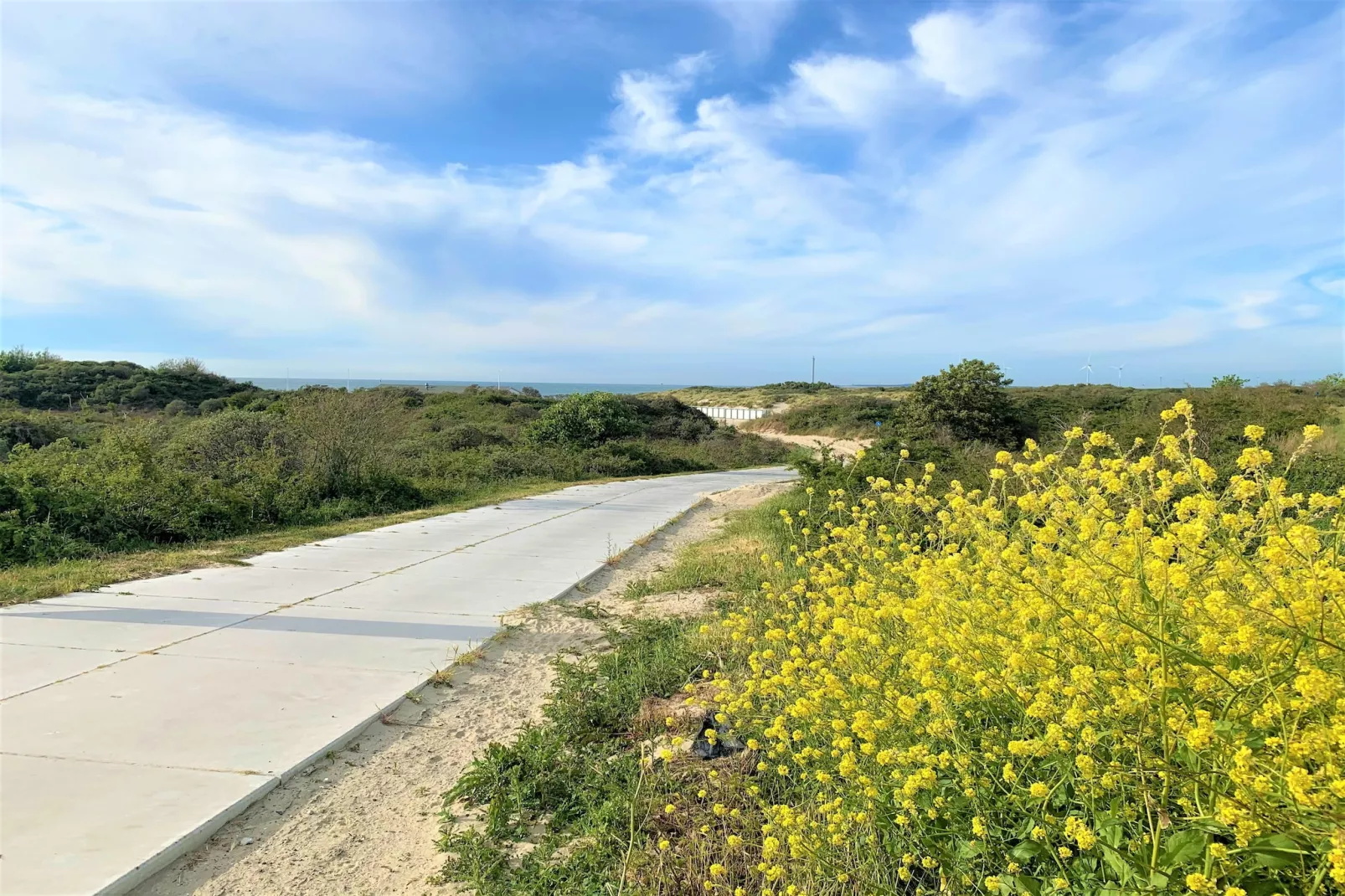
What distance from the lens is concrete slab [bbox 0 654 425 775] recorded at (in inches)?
131

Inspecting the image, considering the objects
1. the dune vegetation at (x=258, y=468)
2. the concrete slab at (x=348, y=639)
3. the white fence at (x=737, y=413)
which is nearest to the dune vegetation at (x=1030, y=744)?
the concrete slab at (x=348, y=639)

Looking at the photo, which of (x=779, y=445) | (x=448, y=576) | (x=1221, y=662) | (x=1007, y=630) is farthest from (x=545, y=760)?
(x=779, y=445)

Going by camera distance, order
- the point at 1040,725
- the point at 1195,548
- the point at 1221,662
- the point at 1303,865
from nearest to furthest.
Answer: the point at 1303,865, the point at 1221,662, the point at 1195,548, the point at 1040,725

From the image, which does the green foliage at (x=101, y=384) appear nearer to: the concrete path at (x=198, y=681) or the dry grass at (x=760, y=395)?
the concrete path at (x=198, y=681)

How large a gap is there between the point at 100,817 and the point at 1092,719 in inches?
131

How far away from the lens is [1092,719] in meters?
1.93

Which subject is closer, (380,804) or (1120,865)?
(1120,865)

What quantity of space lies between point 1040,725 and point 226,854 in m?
2.80

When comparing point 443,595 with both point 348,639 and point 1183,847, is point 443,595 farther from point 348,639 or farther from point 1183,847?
point 1183,847

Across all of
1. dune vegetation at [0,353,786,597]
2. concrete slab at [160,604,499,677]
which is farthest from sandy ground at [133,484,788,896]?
dune vegetation at [0,353,786,597]

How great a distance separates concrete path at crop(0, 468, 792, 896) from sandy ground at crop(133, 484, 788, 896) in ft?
0.34

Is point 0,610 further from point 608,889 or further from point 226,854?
point 608,889

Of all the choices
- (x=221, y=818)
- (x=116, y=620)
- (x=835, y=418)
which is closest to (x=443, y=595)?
(x=116, y=620)

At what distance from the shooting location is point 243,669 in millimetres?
4367
